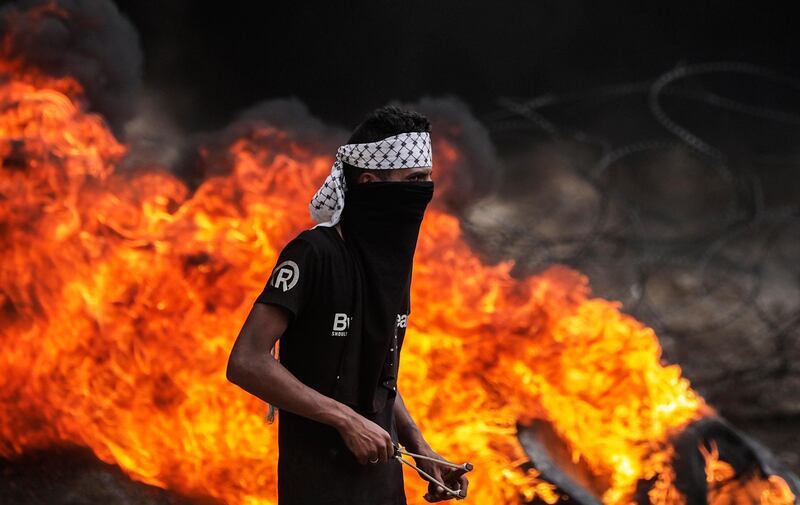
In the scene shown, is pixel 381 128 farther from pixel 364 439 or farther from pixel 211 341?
pixel 211 341

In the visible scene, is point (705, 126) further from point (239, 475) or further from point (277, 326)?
point (277, 326)

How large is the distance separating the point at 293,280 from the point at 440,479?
3.39 feet

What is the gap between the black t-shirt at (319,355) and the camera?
2994 mm

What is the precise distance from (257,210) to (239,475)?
1687 millimetres

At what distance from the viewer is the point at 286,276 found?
2.96 metres

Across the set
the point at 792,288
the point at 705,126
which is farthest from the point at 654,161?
the point at 792,288

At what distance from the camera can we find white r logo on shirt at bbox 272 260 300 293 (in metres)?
2.95

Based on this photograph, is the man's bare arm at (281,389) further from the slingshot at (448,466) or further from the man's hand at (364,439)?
the slingshot at (448,466)

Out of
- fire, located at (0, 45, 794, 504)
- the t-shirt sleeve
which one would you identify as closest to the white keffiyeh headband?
the t-shirt sleeve

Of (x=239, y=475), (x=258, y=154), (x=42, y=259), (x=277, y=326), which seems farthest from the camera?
(x=258, y=154)

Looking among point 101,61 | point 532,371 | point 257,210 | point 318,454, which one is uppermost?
point 101,61

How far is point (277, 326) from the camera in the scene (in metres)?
2.96

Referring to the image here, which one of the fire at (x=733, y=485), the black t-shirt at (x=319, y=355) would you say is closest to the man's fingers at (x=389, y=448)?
the black t-shirt at (x=319, y=355)

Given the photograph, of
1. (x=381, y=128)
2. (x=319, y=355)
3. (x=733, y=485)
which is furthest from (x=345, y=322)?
(x=733, y=485)
